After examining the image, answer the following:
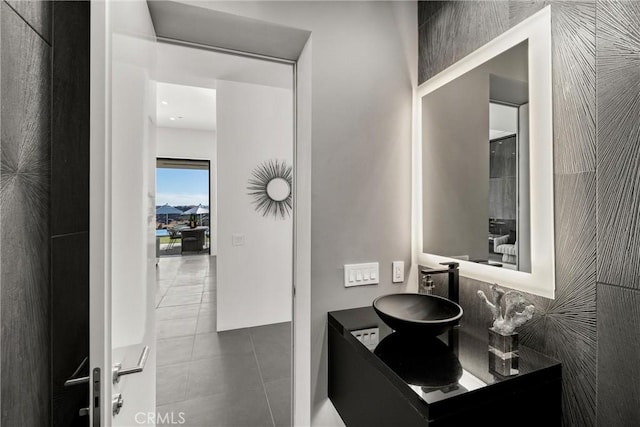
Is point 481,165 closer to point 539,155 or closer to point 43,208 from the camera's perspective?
point 539,155

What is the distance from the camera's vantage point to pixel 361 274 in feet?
5.08

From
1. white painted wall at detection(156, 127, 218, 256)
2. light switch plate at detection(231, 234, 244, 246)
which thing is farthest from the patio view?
light switch plate at detection(231, 234, 244, 246)

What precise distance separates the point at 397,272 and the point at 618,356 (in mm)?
895

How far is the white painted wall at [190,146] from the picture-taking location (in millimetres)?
7337

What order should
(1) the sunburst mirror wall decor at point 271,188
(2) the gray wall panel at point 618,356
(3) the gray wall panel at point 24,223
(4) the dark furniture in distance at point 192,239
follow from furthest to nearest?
(4) the dark furniture in distance at point 192,239
(1) the sunburst mirror wall decor at point 271,188
(2) the gray wall panel at point 618,356
(3) the gray wall panel at point 24,223


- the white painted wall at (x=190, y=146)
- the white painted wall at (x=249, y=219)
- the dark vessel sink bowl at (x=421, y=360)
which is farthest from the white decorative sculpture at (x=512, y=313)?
the white painted wall at (x=190, y=146)

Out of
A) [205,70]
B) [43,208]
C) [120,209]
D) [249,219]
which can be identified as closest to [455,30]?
[120,209]

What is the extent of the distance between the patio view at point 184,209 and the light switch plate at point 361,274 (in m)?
7.00

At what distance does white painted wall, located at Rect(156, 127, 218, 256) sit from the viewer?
734 centimetres

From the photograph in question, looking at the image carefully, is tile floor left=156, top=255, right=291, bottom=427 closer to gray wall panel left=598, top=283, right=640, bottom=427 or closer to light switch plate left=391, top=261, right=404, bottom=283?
light switch plate left=391, top=261, right=404, bottom=283

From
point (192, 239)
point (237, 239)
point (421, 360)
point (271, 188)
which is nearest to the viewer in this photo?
point (421, 360)

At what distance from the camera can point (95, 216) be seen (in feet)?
2.48

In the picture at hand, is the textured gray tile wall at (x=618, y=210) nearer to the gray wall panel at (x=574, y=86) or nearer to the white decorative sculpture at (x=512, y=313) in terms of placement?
the gray wall panel at (x=574, y=86)

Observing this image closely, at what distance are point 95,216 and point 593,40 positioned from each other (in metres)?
1.54
